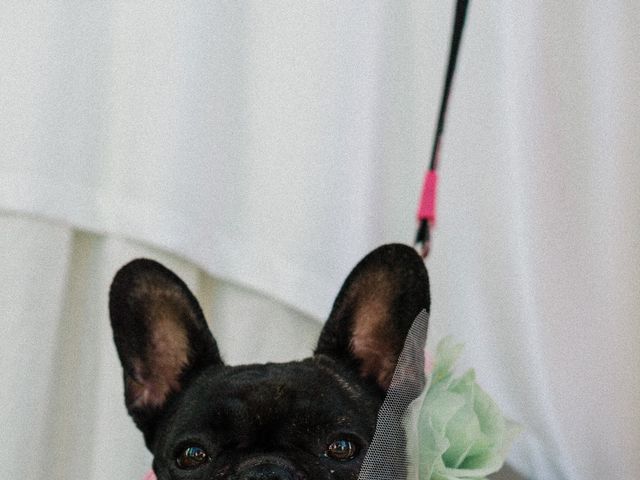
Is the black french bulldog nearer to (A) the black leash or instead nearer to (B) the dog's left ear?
(B) the dog's left ear

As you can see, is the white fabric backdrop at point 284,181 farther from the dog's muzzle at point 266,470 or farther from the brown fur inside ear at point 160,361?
the dog's muzzle at point 266,470

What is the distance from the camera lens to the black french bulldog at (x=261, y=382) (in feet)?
2.89

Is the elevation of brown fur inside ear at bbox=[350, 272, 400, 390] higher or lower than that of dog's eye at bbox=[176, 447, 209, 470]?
higher

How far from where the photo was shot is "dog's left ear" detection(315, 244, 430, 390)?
3.14 ft

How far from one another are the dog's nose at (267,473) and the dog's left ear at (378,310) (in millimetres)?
214

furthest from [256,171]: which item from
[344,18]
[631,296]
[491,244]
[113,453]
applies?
[631,296]

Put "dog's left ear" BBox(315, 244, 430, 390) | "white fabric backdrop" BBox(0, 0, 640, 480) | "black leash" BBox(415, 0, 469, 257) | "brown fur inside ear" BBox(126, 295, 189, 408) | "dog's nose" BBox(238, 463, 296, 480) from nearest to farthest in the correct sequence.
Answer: "dog's nose" BBox(238, 463, 296, 480) → "dog's left ear" BBox(315, 244, 430, 390) → "brown fur inside ear" BBox(126, 295, 189, 408) → "black leash" BBox(415, 0, 469, 257) → "white fabric backdrop" BBox(0, 0, 640, 480)

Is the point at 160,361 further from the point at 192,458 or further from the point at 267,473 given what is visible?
the point at 267,473

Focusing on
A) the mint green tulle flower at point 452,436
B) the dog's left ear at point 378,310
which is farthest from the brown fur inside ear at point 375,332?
the mint green tulle flower at point 452,436

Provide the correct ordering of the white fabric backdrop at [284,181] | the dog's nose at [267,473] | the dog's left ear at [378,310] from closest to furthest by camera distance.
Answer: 1. the dog's nose at [267,473]
2. the dog's left ear at [378,310]
3. the white fabric backdrop at [284,181]

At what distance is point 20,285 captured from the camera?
149cm

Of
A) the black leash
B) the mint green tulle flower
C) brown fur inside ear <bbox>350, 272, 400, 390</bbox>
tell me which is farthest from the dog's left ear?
the black leash

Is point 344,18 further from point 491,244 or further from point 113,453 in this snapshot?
point 113,453

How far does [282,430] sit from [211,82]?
85cm
